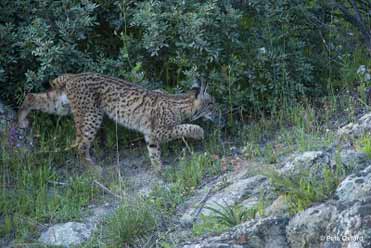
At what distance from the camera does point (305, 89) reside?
977 centimetres

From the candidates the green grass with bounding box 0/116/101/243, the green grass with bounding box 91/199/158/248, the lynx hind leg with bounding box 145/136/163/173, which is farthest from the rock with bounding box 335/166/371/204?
the lynx hind leg with bounding box 145/136/163/173

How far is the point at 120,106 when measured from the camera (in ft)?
30.9

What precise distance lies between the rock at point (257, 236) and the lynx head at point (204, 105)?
3543 millimetres

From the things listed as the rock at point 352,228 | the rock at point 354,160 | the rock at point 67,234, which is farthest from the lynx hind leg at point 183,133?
the rock at point 352,228

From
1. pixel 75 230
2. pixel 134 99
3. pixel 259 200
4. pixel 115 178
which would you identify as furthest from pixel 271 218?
pixel 134 99

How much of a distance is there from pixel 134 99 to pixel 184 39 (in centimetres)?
94

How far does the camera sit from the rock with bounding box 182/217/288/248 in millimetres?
5910

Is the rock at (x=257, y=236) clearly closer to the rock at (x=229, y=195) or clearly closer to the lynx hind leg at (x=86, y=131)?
the rock at (x=229, y=195)

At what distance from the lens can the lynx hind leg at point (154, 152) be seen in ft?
29.3

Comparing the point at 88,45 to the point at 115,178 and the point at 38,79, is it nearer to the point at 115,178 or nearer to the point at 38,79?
the point at 38,79

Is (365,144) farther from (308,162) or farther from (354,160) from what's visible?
(308,162)

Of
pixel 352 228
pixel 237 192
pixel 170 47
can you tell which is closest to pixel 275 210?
pixel 352 228

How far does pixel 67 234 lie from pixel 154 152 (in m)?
2.04

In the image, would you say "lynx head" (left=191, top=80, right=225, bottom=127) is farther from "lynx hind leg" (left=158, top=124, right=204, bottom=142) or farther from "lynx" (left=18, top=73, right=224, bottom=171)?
"lynx hind leg" (left=158, top=124, right=204, bottom=142)
